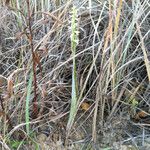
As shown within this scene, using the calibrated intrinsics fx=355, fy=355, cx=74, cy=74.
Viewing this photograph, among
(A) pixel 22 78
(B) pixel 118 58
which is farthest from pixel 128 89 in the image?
(A) pixel 22 78

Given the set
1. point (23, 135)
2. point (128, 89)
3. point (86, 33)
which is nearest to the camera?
point (23, 135)

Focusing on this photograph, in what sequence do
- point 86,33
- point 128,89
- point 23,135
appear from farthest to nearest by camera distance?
point 86,33 → point 128,89 → point 23,135

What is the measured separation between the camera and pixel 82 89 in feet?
4.13

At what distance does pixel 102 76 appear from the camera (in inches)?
50.0

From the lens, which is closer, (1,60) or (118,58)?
(118,58)

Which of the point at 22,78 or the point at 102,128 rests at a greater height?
the point at 22,78

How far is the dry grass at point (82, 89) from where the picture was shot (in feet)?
4.07

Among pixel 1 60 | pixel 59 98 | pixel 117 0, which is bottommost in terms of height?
pixel 59 98

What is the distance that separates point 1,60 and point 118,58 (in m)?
0.48

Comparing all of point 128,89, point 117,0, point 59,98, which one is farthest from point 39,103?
point 117,0

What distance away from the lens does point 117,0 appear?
1.34 m

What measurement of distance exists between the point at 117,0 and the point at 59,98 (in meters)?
0.43

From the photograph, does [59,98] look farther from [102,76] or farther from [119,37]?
[119,37]

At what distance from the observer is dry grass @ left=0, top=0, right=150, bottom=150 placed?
124 cm
